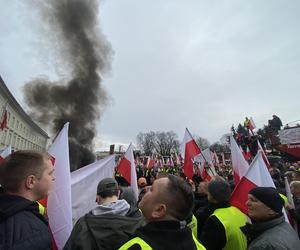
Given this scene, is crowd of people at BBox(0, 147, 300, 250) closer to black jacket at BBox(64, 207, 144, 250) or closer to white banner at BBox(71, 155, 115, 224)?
black jacket at BBox(64, 207, 144, 250)

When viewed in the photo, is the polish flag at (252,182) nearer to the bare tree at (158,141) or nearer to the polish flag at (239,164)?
the polish flag at (239,164)

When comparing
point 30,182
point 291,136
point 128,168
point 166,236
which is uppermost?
point 291,136

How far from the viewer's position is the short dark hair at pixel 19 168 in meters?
1.77

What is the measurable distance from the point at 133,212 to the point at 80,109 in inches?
1199

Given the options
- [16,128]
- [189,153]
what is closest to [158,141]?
[16,128]

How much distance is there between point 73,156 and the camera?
1202 inches

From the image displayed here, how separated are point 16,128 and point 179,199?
57.5 m

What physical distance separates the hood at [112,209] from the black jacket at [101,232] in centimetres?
7

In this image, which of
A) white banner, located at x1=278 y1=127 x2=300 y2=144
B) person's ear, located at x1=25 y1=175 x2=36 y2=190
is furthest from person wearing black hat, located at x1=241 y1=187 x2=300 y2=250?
white banner, located at x1=278 y1=127 x2=300 y2=144

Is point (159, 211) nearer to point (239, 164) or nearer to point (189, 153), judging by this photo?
point (239, 164)

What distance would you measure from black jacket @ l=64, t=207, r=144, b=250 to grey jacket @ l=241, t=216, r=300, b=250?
1.06 meters

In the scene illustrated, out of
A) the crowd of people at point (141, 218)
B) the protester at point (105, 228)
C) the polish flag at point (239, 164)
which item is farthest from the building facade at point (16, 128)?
the protester at point (105, 228)

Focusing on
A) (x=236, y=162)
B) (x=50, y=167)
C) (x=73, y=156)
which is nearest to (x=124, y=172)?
(x=236, y=162)

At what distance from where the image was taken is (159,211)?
1.73 meters
